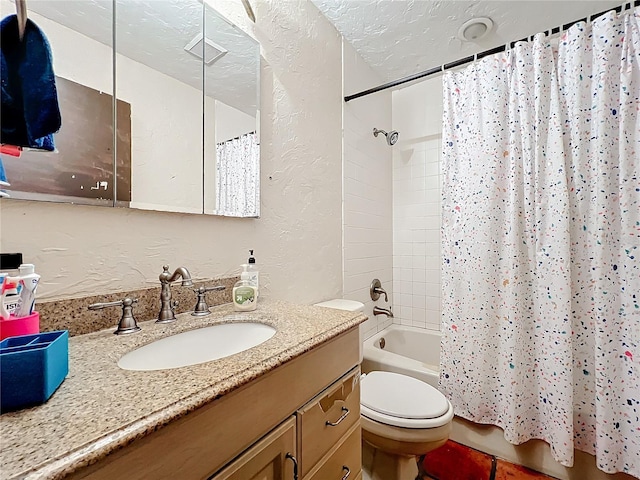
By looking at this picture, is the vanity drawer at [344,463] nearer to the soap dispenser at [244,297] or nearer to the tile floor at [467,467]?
the soap dispenser at [244,297]

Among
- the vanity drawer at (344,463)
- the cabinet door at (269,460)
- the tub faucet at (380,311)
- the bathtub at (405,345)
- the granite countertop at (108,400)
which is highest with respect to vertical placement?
the granite countertop at (108,400)

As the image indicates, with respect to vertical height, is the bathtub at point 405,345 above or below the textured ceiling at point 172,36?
below

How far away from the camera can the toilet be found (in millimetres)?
1136

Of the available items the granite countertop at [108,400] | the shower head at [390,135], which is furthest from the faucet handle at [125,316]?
the shower head at [390,135]

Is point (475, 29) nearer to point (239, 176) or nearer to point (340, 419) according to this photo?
point (239, 176)

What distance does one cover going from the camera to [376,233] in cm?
222

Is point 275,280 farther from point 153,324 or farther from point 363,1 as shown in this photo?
point 363,1

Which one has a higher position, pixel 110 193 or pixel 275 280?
pixel 110 193

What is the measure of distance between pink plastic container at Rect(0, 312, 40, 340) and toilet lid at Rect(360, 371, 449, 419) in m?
1.15

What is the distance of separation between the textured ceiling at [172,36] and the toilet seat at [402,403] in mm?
1341

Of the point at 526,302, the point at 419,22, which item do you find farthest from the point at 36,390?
the point at 419,22

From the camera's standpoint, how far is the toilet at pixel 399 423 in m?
1.14

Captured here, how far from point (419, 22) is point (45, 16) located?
1741mm

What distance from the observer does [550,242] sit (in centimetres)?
131
